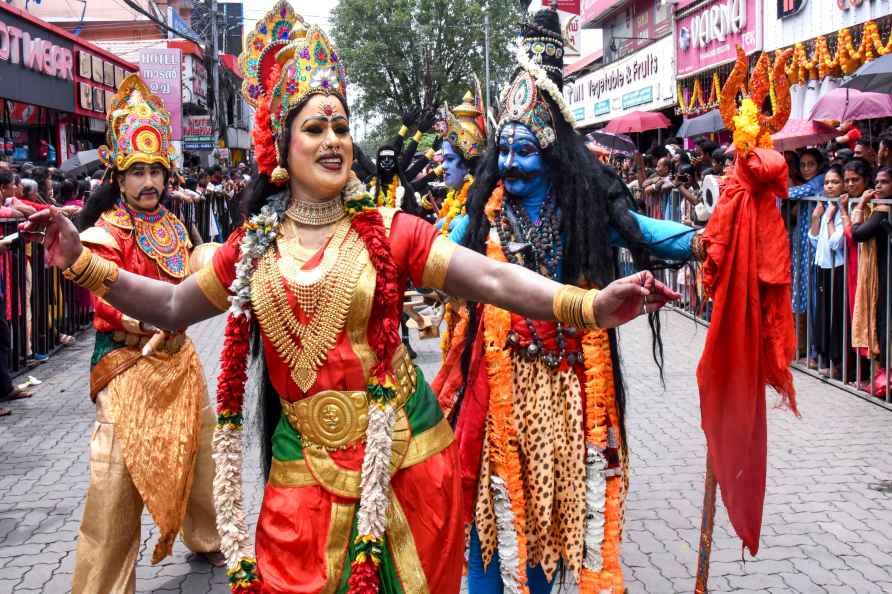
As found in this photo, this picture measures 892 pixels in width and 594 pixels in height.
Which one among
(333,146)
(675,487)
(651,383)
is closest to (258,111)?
(333,146)

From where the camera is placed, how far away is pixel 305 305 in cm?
280

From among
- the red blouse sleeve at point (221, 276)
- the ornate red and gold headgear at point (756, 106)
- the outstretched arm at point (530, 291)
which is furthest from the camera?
the ornate red and gold headgear at point (756, 106)

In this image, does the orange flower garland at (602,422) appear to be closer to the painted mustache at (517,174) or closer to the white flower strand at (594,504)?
the white flower strand at (594,504)

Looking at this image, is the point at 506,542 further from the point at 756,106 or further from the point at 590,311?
the point at 756,106

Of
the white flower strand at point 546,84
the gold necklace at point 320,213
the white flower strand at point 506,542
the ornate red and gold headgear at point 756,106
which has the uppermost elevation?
the white flower strand at point 546,84

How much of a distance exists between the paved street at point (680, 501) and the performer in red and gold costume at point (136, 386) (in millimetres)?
654

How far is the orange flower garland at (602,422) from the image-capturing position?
362cm

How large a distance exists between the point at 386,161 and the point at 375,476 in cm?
694

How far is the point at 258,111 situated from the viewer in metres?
3.04

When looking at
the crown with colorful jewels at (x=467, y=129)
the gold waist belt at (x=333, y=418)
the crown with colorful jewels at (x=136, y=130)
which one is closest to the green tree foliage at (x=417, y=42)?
the crown with colorful jewels at (x=467, y=129)

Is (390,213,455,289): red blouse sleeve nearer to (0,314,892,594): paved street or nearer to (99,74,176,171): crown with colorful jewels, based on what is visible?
(0,314,892,594): paved street

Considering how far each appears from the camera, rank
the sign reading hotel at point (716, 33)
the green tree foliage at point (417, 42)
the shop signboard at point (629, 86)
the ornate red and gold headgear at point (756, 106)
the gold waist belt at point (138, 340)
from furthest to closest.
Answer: the green tree foliage at point (417, 42) < the shop signboard at point (629, 86) < the sign reading hotel at point (716, 33) < the gold waist belt at point (138, 340) < the ornate red and gold headgear at point (756, 106)

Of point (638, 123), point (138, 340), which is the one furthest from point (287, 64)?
point (638, 123)

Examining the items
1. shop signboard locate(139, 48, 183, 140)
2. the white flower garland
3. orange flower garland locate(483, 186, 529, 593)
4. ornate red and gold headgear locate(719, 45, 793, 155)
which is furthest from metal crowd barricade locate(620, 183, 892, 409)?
shop signboard locate(139, 48, 183, 140)
